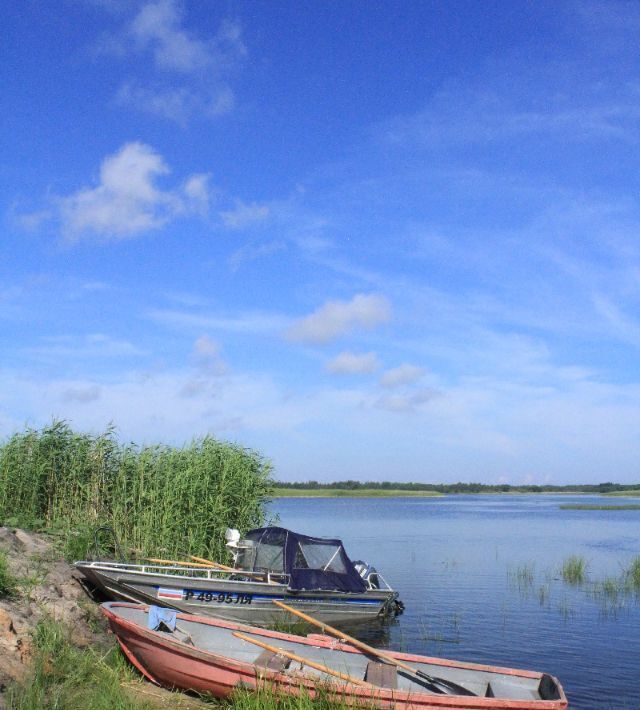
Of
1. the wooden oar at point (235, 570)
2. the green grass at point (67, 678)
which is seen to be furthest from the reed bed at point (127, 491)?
the green grass at point (67, 678)

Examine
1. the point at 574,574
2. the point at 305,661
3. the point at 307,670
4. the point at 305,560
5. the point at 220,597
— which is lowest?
the point at 574,574

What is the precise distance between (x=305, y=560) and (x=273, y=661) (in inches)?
251

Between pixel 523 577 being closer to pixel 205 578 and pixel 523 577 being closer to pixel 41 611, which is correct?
pixel 205 578

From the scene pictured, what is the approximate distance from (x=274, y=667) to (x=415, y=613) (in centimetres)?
1049

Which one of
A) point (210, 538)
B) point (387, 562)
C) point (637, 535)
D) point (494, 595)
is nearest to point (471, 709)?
point (210, 538)

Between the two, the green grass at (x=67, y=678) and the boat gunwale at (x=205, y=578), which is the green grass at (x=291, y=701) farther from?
the boat gunwale at (x=205, y=578)

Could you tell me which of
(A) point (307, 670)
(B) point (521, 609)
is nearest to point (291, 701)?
(A) point (307, 670)

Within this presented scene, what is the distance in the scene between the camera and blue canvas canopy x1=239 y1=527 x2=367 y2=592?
1653 cm

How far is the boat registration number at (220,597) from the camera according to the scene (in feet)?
48.6

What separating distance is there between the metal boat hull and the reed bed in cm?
160

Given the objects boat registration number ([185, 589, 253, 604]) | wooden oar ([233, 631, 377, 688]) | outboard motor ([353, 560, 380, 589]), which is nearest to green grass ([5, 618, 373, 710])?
wooden oar ([233, 631, 377, 688])

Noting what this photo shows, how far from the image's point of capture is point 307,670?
35.1 ft

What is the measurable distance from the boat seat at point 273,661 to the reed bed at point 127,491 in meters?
7.10

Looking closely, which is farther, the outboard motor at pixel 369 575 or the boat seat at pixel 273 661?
the outboard motor at pixel 369 575
